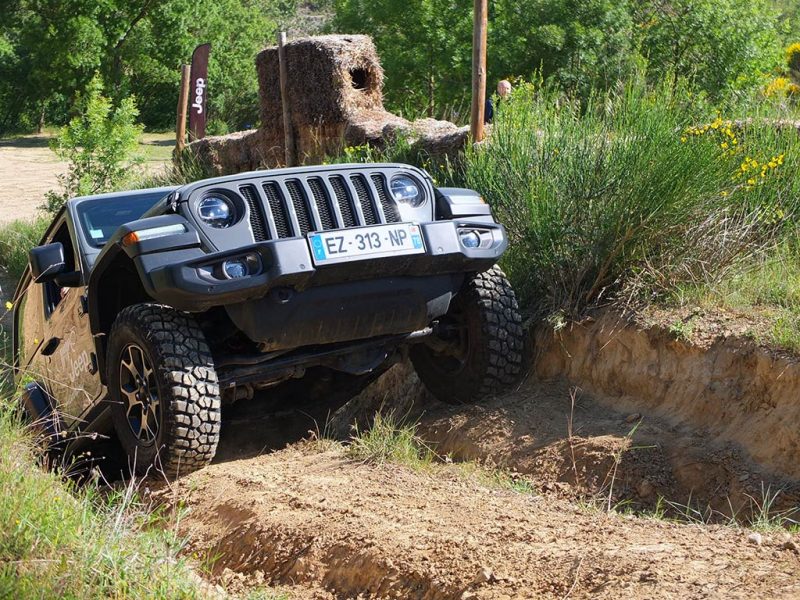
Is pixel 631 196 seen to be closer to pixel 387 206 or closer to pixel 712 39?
pixel 387 206

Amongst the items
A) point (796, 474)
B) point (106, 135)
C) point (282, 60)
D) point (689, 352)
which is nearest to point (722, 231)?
point (689, 352)

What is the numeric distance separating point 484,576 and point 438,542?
0.42 metres

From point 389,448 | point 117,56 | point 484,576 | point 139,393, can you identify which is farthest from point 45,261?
point 117,56

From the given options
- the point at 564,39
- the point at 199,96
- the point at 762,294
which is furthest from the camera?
the point at 564,39

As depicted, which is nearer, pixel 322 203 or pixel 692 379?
pixel 322 203

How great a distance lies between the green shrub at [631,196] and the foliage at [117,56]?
3284 cm

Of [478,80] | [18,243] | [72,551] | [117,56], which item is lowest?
[18,243]

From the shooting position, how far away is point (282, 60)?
13633mm

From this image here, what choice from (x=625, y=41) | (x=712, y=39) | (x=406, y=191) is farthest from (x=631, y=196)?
(x=712, y=39)

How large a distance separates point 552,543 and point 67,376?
3.71 metres

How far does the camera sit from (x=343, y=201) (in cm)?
579

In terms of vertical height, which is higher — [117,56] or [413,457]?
[117,56]

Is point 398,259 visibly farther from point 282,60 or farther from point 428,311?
point 282,60

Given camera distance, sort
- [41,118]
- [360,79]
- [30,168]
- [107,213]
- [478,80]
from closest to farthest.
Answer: [107,213], [478,80], [360,79], [30,168], [41,118]
